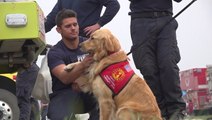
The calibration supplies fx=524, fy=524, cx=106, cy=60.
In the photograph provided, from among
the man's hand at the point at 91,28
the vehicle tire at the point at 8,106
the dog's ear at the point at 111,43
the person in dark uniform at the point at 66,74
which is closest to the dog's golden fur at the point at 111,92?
the dog's ear at the point at 111,43

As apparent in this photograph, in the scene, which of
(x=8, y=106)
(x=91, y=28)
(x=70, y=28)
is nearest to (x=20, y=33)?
(x=70, y=28)

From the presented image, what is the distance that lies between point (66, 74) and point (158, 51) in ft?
2.85

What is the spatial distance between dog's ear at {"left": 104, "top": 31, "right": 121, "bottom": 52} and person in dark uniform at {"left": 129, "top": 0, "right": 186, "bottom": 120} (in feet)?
1.11

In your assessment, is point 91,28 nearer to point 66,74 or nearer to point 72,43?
point 72,43

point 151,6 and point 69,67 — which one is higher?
point 151,6

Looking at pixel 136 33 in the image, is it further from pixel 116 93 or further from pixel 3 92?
pixel 3 92

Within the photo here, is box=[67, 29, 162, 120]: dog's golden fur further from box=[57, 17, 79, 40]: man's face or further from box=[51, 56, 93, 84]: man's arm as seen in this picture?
box=[57, 17, 79, 40]: man's face

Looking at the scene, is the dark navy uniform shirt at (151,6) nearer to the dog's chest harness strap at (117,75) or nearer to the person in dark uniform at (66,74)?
the person in dark uniform at (66,74)

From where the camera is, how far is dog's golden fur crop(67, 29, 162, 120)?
421cm

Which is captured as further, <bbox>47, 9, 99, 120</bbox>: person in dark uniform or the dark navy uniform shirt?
the dark navy uniform shirt

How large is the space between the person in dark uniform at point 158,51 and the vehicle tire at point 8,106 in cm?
152

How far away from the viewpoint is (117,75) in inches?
171

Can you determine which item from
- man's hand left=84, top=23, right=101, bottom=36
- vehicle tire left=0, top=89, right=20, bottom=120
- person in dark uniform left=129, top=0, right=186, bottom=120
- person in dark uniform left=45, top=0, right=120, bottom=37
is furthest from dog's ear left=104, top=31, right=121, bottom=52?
vehicle tire left=0, top=89, right=20, bottom=120

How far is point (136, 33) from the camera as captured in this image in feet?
16.1
